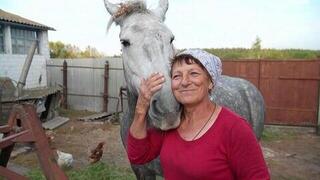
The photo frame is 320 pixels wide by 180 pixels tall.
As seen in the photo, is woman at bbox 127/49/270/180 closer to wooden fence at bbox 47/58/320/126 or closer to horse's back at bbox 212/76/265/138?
horse's back at bbox 212/76/265/138

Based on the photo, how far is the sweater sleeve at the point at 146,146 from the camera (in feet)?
6.36

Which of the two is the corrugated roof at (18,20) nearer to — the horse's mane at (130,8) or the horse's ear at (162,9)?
the horse's ear at (162,9)

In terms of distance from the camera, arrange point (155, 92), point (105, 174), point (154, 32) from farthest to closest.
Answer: point (105, 174)
point (154, 32)
point (155, 92)

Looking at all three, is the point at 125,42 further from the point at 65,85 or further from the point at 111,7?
the point at 65,85

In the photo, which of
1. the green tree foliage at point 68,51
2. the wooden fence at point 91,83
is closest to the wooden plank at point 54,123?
the wooden fence at point 91,83

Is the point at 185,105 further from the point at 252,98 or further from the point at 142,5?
the point at 252,98

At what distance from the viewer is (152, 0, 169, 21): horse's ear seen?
2.85 m

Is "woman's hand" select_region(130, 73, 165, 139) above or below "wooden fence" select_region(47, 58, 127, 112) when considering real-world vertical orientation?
above

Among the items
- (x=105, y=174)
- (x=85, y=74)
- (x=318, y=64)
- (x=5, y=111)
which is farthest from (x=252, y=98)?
(x=85, y=74)

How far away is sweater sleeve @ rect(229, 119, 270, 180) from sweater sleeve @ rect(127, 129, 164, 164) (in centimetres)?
45

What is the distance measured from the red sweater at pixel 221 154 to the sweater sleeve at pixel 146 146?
0.14 metres

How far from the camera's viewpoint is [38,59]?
1789 centimetres

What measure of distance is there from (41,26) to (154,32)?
687 inches

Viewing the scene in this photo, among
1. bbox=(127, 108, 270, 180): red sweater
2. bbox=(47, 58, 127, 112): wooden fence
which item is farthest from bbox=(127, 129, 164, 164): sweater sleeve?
bbox=(47, 58, 127, 112): wooden fence
